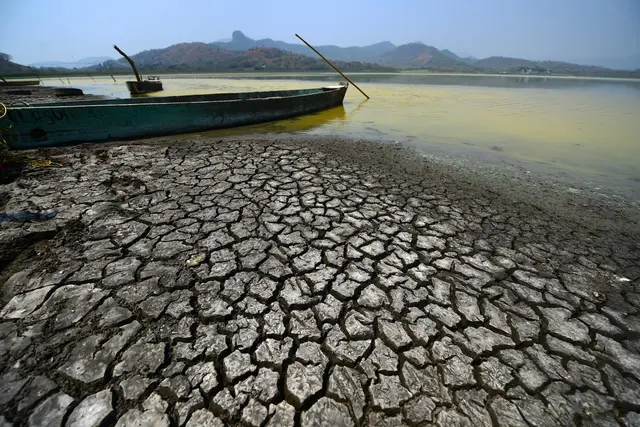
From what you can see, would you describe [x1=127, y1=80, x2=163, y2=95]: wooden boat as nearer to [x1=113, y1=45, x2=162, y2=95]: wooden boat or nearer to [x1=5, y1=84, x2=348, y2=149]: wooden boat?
[x1=113, y1=45, x2=162, y2=95]: wooden boat

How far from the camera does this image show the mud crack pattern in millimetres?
1506

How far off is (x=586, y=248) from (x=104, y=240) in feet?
15.3

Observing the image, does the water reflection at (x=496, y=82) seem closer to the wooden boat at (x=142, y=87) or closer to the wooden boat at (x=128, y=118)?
the wooden boat at (x=142, y=87)

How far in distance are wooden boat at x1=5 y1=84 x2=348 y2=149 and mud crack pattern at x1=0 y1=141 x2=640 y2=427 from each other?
2024mm

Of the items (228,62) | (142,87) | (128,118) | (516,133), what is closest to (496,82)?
(516,133)

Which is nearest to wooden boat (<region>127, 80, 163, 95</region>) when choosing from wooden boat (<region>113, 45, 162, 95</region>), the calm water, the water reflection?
wooden boat (<region>113, 45, 162, 95</region>)

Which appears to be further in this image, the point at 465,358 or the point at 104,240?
the point at 104,240

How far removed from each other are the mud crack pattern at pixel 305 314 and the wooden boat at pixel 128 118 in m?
2.02

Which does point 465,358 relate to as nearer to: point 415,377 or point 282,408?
point 415,377

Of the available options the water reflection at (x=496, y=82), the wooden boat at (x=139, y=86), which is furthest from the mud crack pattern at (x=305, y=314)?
the water reflection at (x=496, y=82)

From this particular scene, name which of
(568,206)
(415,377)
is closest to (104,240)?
(415,377)

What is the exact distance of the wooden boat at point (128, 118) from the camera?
4879mm

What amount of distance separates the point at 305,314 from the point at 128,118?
5.87 meters

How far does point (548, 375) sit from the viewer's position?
1.70 m
